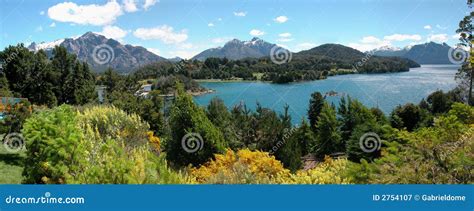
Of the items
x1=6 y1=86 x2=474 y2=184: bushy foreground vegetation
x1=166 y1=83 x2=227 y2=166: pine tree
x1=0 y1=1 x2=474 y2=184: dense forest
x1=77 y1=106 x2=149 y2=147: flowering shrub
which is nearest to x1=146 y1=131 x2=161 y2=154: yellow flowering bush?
x1=0 y1=1 x2=474 y2=184: dense forest

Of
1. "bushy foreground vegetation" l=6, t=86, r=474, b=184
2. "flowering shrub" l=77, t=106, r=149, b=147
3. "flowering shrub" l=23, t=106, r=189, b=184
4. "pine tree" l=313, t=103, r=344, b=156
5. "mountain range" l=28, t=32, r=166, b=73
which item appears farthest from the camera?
"mountain range" l=28, t=32, r=166, b=73

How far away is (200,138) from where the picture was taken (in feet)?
48.2

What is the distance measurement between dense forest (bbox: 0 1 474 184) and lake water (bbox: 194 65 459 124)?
1337 mm

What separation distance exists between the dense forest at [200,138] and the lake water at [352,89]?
4.39 ft

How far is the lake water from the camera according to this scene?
31.5 meters

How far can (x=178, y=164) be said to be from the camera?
49.0 ft

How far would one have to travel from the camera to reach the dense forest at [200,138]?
23.3 ft

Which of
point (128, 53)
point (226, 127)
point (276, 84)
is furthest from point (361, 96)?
point (128, 53)

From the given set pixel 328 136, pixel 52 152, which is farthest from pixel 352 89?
pixel 52 152

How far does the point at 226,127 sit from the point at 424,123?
1142 cm

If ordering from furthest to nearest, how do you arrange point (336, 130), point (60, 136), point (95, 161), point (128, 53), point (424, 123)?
point (128, 53) → point (424, 123) → point (336, 130) → point (60, 136) → point (95, 161)

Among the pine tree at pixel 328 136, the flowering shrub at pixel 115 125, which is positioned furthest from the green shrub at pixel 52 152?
the pine tree at pixel 328 136

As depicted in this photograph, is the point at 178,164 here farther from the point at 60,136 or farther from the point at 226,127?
the point at 60,136

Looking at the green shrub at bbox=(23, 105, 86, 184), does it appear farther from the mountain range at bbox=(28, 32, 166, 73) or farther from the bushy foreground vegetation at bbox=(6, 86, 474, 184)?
the mountain range at bbox=(28, 32, 166, 73)
